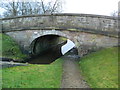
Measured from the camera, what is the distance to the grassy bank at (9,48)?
44.8 ft

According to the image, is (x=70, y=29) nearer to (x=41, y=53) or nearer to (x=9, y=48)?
(x=9, y=48)

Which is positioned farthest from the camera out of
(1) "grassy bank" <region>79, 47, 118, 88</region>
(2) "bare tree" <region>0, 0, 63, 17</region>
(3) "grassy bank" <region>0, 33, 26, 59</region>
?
(2) "bare tree" <region>0, 0, 63, 17</region>

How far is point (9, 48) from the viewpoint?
14.3 m

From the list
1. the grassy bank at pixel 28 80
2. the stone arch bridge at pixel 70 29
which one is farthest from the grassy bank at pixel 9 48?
the grassy bank at pixel 28 80

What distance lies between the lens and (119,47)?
1262cm

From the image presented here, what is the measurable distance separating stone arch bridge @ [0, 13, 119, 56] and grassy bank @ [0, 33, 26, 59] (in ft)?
2.60

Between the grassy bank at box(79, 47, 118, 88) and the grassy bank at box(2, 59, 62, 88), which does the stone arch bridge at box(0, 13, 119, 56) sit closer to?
the grassy bank at box(79, 47, 118, 88)

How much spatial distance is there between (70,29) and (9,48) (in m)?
5.20

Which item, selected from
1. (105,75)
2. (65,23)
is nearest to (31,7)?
(65,23)

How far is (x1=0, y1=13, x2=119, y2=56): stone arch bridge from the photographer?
13.4 m

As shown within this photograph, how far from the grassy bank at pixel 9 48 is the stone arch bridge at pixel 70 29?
79 centimetres

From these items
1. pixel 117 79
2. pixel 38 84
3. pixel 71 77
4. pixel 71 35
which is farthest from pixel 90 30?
pixel 38 84

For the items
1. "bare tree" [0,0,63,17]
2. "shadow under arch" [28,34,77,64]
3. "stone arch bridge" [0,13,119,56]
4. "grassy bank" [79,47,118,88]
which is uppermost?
"bare tree" [0,0,63,17]

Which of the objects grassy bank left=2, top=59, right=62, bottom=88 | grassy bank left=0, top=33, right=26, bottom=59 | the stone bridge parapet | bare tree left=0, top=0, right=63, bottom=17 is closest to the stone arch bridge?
the stone bridge parapet
